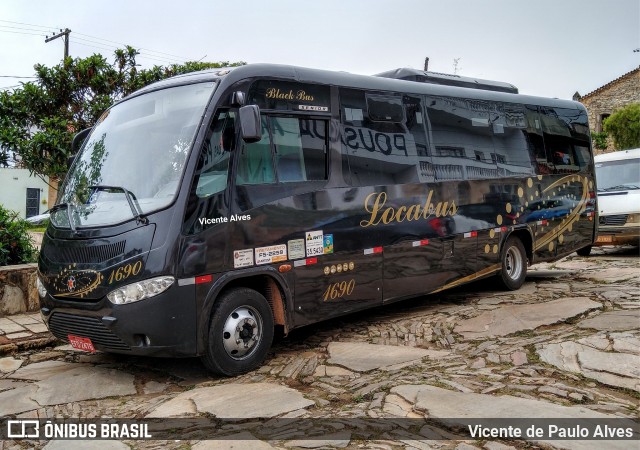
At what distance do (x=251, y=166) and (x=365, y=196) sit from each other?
157cm

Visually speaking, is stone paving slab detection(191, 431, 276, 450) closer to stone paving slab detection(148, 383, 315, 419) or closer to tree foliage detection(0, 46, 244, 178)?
stone paving slab detection(148, 383, 315, 419)

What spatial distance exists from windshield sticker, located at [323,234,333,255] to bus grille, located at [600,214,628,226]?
9016 millimetres

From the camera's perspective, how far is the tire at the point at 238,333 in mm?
5359

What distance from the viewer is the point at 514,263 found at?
9477 mm

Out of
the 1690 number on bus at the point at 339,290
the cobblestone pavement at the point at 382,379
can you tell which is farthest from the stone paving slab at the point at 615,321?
the 1690 number on bus at the point at 339,290

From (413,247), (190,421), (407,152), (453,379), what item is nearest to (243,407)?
(190,421)

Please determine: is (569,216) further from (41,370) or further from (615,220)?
(41,370)

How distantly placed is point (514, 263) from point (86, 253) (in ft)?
21.8

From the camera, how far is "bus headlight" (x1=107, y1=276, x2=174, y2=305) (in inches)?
198

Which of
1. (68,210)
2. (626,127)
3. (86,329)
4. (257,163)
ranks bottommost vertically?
(86,329)

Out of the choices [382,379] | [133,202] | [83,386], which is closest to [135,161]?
[133,202]

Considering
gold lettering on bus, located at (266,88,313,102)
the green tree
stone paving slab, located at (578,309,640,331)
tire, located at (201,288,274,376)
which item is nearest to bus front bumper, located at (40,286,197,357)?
tire, located at (201,288,274,376)

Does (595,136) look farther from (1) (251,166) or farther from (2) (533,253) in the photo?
(1) (251,166)

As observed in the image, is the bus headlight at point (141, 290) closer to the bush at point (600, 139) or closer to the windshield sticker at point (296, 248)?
the windshield sticker at point (296, 248)
